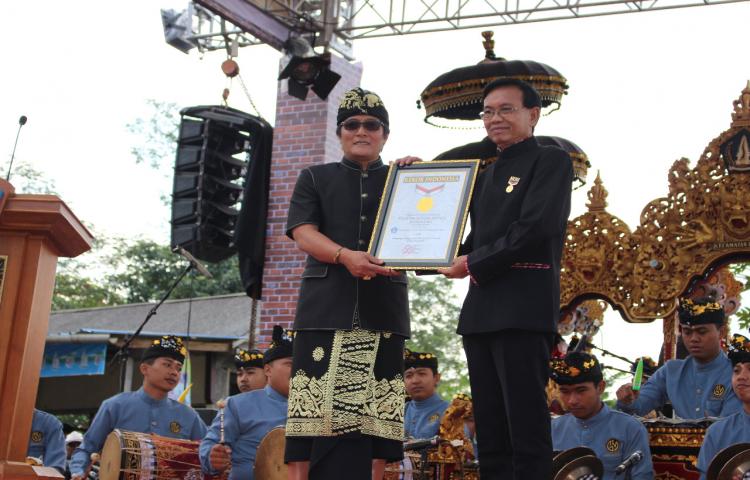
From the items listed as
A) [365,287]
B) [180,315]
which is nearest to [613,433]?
[365,287]

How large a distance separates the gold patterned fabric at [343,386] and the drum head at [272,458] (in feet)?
5.28

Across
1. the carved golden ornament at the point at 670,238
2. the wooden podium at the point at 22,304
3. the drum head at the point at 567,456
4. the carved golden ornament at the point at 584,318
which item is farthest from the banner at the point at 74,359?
the wooden podium at the point at 22,304

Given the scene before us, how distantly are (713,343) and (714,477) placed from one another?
2078mm

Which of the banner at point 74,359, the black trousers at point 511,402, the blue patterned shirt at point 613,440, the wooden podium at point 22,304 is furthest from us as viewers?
the banner at point 74,359

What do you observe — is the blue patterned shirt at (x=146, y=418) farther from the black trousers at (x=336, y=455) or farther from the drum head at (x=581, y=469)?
the black trousers at (x=336, y=455)

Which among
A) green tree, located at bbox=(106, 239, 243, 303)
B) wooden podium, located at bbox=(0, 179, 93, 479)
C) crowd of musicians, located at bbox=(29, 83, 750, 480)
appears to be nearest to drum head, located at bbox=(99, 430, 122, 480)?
crowd of musicians, located at bbox=(29, 83, 750, 480)

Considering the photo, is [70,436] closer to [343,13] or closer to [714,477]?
[343,13]

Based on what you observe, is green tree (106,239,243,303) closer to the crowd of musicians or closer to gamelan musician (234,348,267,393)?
gamelan musician (234,348,267,393)

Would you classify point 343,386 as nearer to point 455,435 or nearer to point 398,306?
point 398,306

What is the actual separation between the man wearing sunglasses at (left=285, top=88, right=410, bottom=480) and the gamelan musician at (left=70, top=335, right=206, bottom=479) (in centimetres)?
361

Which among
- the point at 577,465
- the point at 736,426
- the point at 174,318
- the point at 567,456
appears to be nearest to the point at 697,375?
the point at 736,426

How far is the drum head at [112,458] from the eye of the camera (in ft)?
19.3

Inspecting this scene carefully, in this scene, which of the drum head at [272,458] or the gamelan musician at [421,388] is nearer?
the drum head at [272,458]

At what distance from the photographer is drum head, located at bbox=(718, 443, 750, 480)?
4660mm
